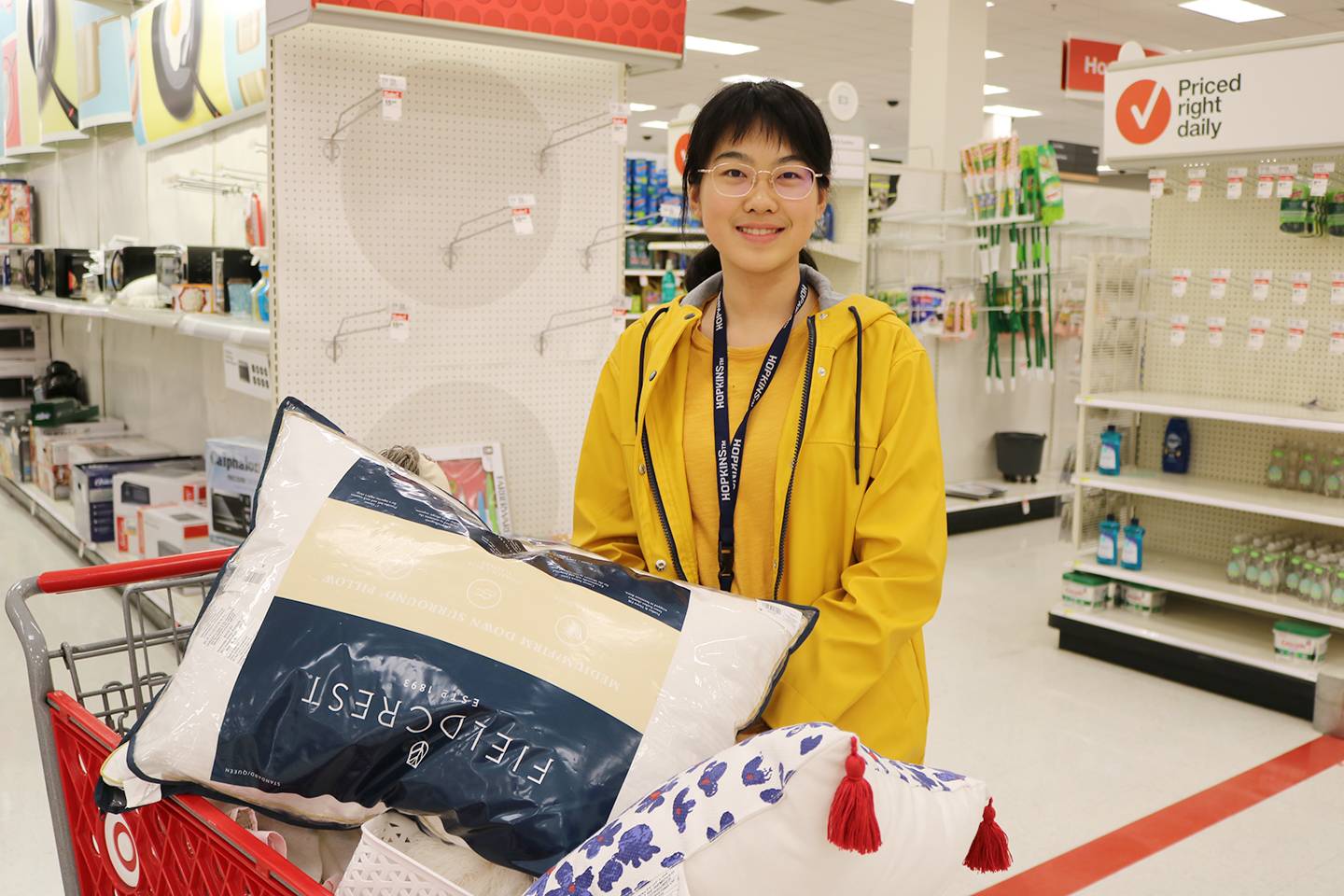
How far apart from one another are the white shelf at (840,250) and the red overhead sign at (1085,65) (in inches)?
125

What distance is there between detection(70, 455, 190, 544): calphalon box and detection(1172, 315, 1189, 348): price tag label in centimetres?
460

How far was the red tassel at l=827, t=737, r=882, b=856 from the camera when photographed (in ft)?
3.00

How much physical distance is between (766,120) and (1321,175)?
137 inches

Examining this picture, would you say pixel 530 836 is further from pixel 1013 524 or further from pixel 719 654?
pixel 1013 524

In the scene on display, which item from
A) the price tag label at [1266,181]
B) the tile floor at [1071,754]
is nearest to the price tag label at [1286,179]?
the price tag label at [1266,181]

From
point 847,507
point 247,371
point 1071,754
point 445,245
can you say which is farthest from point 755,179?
point 1071,754

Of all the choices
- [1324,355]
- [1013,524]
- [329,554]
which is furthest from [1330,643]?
[329,554]

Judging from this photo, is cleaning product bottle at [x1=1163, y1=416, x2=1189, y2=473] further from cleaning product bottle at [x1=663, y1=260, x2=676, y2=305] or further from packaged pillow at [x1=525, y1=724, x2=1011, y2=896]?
packaged pillow at [x1=525, y1=724, x2=1011, y2=896]

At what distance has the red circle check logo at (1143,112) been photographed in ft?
14.3

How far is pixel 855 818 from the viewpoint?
0.91 meters

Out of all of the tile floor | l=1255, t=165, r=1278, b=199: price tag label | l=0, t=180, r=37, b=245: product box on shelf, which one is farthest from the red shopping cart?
l=0, t=180, r=37, b=245: product box on shelf

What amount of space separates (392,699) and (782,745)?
1.33 ft

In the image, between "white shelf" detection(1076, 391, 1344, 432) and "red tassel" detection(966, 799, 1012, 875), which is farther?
"white shelf" detection(1076, 391, 1344, 432)

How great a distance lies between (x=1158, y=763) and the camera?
12.0 ft
